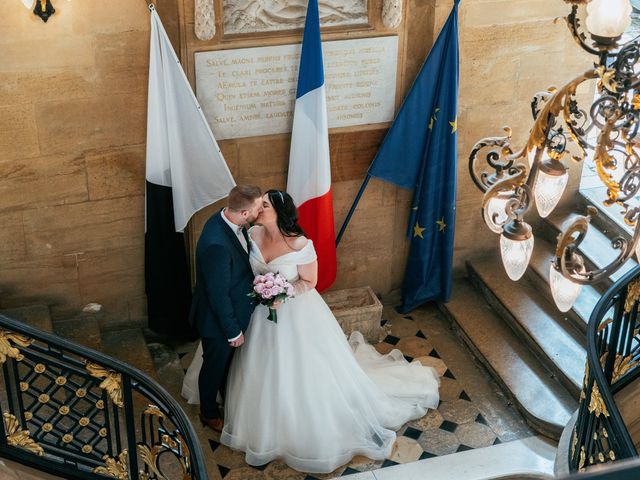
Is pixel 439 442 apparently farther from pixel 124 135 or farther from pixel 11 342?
pixel 11 342

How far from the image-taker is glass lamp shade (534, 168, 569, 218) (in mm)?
4062

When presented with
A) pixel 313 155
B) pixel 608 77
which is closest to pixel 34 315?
pixel 313 155

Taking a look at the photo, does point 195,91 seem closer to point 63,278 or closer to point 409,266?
point 63,278

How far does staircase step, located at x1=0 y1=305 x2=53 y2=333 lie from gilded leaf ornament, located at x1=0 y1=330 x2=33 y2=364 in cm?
235

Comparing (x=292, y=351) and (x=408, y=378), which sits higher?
(x=292, y=351)

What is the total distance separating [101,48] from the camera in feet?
21.4

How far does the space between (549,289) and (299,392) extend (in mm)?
2658

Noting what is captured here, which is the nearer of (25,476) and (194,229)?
(25,476)

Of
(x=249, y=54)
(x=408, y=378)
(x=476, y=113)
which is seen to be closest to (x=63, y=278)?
(x=249, y=54)

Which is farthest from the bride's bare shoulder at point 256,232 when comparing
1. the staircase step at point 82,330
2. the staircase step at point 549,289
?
the staircase step at point 549,289

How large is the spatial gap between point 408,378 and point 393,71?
2483 millimetres

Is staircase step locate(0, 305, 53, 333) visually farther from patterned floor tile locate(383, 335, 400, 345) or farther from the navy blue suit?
patterned floor tile locate(383, 335, 400, 345)

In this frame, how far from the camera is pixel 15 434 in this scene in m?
4.89

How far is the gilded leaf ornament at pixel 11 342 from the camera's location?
4648mm
